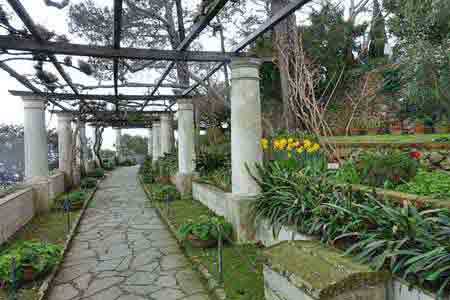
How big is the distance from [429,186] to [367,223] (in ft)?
4.19

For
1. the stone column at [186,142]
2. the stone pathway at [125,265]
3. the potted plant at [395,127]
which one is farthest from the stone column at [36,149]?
the potted plant at [395,127]

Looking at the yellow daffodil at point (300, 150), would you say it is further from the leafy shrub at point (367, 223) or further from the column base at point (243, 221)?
the column base at point (243, 221)

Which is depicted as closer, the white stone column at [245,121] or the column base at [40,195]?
the white stone column at [245,121]

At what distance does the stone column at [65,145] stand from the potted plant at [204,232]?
715cm

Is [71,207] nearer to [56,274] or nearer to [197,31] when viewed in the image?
[56,274]

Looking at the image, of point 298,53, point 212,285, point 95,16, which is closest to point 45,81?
point 95,16

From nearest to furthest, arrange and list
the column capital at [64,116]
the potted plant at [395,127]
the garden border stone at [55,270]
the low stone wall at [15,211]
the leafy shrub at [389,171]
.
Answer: the garden border stone at [55,270]
the leafy shrub at [389,171]
the low stone wall at [15,211]
the potted plant at [395,127]
the column capital at [64,116]

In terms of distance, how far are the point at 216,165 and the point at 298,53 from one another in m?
4.00

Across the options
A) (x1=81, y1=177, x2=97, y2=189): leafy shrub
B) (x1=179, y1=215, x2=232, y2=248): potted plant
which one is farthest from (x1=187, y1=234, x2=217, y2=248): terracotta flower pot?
(x1=81, y1=177, x2=97, y2=189): leafy shrub

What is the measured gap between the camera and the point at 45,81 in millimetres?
6066

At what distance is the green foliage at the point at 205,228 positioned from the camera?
442 centimetres

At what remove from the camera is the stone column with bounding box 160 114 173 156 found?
12598 mm

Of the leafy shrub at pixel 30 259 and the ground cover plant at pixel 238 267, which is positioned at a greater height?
the leafy shrub at pixel 30 259

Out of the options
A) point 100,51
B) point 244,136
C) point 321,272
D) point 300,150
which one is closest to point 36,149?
point 100,51
